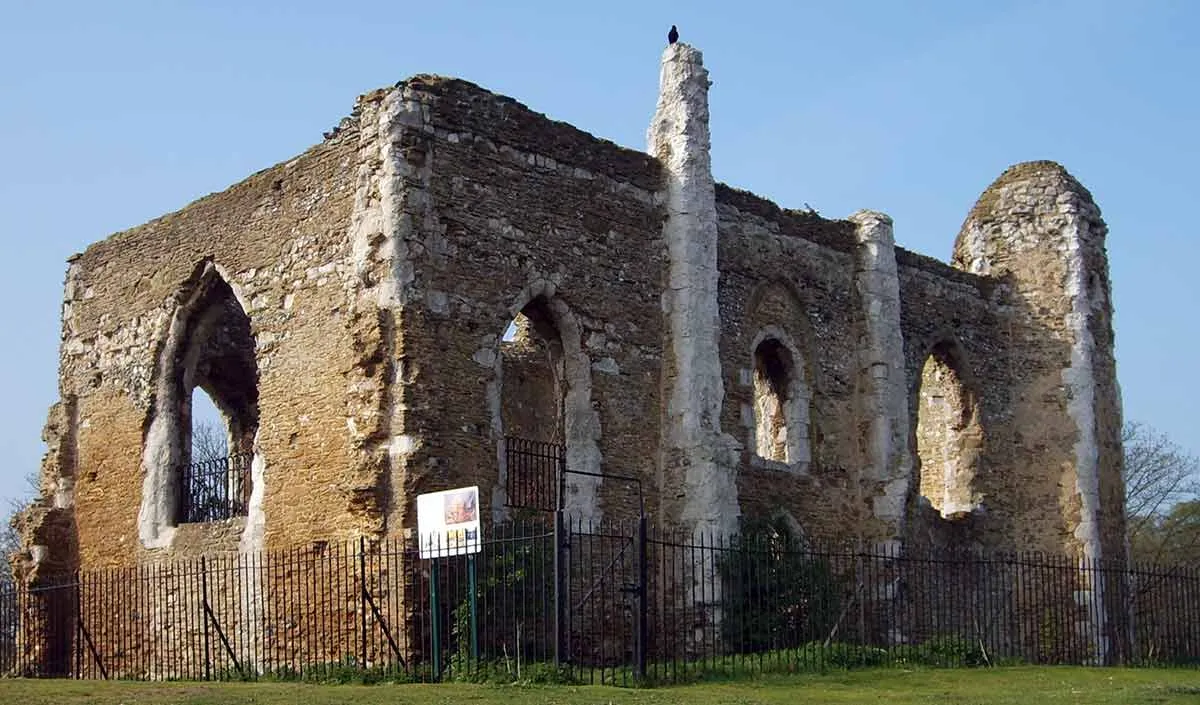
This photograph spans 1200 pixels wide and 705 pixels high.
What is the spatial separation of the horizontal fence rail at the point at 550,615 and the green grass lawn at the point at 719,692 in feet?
2.24

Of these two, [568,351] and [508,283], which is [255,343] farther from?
[568,351]

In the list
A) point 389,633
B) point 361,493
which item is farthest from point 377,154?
point 389,633

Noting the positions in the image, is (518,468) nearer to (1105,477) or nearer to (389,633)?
(389,633)

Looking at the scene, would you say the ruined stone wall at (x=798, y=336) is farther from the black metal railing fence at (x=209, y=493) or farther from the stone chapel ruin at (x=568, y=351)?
the black metal railing fence at (x=209, y=493)

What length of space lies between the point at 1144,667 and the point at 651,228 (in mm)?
7890

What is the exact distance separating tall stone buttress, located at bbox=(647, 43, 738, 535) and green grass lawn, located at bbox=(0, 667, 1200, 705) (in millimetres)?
3152

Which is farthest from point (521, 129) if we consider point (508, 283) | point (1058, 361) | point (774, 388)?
point (1058, 361)

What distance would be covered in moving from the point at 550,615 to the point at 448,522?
6.35ft

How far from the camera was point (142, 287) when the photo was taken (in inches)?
793

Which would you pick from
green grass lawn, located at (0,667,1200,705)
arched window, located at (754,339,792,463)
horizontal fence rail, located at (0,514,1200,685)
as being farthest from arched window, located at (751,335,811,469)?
green grass lawn, located at (0,667,1200,705)

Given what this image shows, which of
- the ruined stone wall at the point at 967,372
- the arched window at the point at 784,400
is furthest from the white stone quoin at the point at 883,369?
the arched window at the point at 784,400

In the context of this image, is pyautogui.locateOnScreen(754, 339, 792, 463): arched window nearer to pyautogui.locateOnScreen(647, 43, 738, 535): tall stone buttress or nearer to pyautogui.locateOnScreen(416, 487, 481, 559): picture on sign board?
pyautogui.locateOnScreen(647, 43, 738, 535): tall stone buttress

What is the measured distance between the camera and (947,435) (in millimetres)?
24469

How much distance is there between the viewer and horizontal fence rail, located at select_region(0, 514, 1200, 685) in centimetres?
1549
